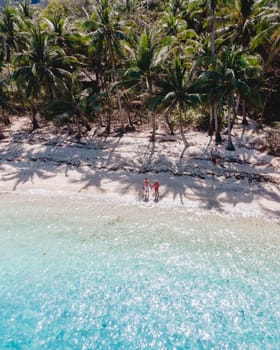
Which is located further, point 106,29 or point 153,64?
point 106,29

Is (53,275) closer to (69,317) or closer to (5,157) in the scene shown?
(69,317)

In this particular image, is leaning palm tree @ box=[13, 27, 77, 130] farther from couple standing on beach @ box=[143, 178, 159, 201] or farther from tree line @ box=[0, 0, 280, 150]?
couple standing on beach @ box=[143, 178, 159, 201]

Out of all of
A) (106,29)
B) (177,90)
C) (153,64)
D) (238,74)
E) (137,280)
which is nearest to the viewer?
(137,280)

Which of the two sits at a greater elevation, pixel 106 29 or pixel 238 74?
pixel 106 29

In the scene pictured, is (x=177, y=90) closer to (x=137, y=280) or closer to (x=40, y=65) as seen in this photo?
(x=40, y=65)

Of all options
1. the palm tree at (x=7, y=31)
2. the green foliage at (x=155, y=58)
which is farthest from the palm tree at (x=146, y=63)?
the palm tree at (x=7, y=31)

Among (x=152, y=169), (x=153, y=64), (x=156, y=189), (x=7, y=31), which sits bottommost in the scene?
(x=152, y=169)

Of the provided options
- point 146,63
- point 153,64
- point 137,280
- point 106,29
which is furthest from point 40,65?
point 137,280

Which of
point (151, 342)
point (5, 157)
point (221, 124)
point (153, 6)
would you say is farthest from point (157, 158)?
point (153, 6)
